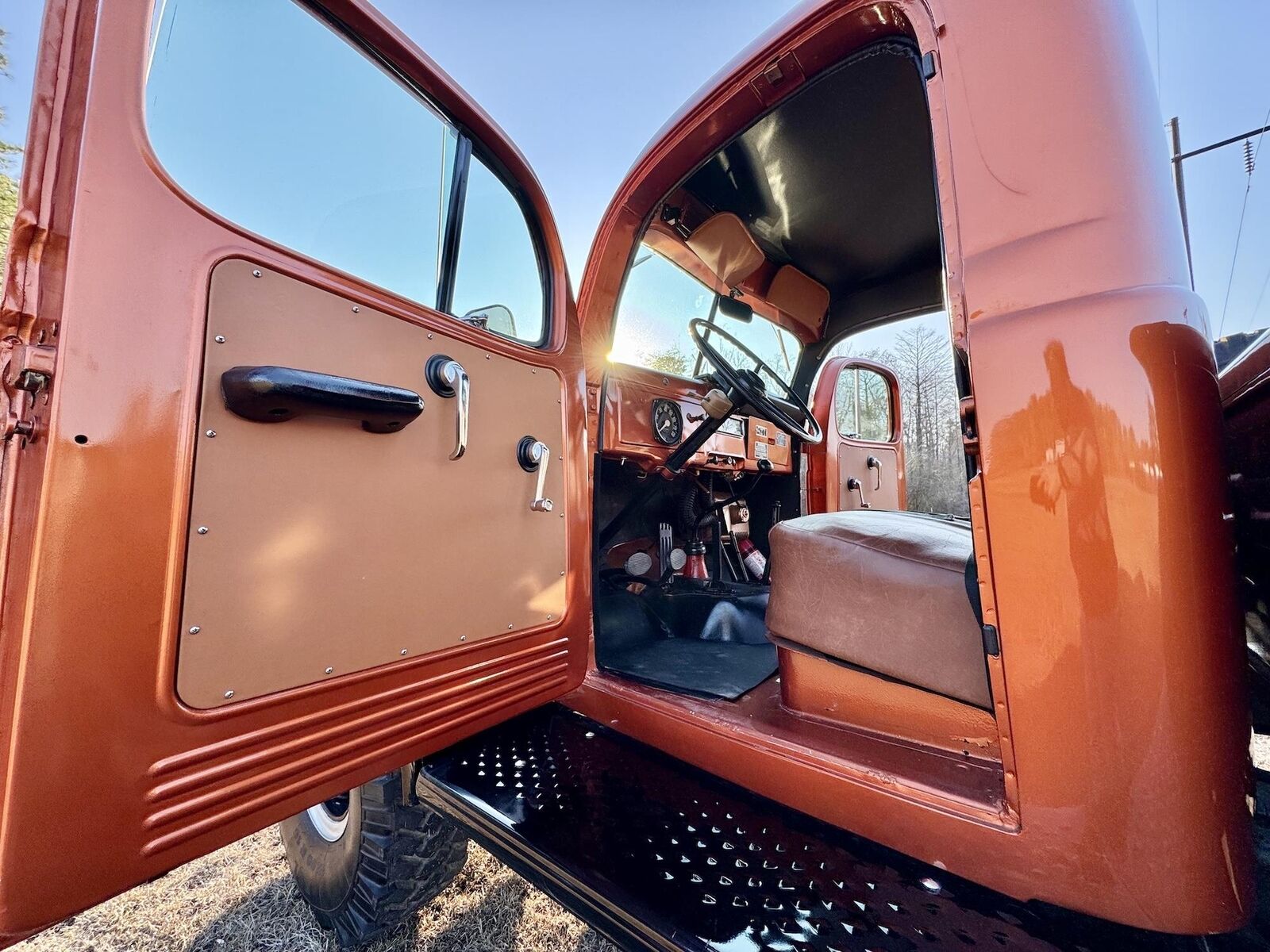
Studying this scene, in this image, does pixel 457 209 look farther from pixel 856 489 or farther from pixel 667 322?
pixel 856 489

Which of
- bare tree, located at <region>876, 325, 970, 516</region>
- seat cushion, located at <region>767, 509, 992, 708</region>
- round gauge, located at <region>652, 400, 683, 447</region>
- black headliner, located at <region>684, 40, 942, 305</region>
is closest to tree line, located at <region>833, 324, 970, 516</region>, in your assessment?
bare tree, located at <region>876, 325, 970, 516</region>

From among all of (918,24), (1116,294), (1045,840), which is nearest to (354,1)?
(918,24)

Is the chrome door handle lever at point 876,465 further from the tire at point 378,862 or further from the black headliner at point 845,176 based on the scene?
the tire at point 378,862

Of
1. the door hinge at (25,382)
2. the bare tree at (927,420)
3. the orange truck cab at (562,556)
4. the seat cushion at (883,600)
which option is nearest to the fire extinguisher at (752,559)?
the bare tree at (927,420)

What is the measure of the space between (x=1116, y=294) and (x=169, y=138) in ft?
4.20

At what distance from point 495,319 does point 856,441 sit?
8.42ft

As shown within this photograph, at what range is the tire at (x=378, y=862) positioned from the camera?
4.39 ft

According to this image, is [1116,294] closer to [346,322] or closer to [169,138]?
[346,322]

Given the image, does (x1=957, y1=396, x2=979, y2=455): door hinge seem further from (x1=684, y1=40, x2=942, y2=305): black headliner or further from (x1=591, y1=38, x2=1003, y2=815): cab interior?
(x1=684, y1=40, x2=942, y2=305): black headliner

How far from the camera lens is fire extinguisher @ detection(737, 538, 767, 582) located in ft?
8.52

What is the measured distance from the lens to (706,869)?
2.75ft

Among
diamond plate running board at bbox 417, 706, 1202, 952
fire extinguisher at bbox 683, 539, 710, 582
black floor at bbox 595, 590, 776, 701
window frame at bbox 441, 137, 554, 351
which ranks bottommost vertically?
diamond plate running board at bbox 417, 706, 1202, 952

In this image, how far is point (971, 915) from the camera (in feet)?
2.39

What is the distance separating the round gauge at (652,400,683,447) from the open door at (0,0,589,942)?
0.90m
